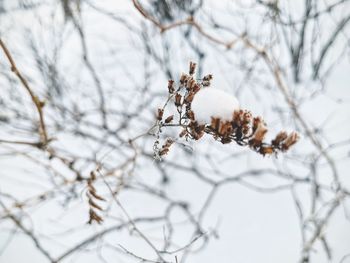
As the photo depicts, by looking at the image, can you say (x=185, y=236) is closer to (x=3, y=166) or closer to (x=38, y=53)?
(x=3, y=166)

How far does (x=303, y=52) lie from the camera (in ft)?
10.1

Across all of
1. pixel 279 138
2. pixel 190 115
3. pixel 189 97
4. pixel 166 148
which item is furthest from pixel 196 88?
pixel 279 138

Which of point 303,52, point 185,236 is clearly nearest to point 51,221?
point 185,236

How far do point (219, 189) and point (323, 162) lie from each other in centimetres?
99

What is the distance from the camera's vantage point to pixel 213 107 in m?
0.98

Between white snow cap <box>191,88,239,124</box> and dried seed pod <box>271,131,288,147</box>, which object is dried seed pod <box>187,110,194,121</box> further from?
dried seed pod <box>271,131,288,147</box>

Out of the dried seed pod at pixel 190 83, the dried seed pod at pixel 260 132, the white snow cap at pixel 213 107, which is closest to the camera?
the dried seed pod at pixel 260 132

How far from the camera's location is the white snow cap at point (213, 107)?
966 mm

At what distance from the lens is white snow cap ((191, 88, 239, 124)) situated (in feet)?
3.17

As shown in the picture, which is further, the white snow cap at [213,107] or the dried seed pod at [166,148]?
the dried seed pod at [166,148]

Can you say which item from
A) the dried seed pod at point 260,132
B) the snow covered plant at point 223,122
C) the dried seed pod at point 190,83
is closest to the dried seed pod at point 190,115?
the snow covered plant at point 223,122

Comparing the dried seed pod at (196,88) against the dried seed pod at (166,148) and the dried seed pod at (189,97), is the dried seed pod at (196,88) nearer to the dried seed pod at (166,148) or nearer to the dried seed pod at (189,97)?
the dried seed pod at (189,97)

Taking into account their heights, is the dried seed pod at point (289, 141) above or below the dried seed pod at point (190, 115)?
below

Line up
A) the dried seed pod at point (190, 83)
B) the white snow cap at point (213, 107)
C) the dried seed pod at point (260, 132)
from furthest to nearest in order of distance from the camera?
1. the dried seed pod at point (190, 83)
2. the white snow cap at point (213, 107)
3. the dried seed pod at point (260, 132)
